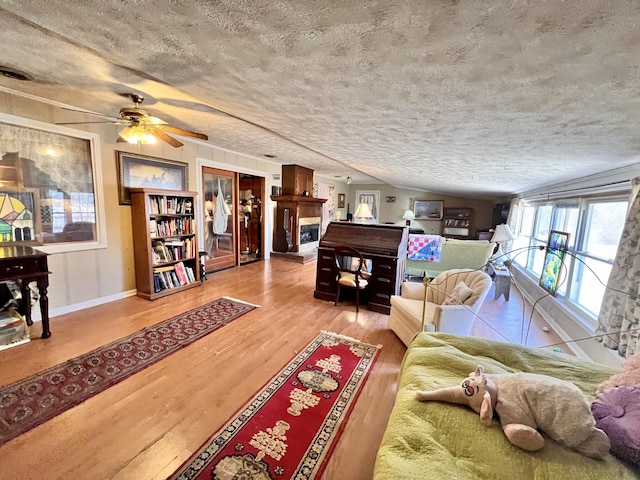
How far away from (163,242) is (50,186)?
1.34 meters

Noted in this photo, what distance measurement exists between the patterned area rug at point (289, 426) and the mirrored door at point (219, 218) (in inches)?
135

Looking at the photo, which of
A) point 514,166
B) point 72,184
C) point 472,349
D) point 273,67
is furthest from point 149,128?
point 514,166

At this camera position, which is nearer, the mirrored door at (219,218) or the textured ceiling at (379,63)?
the textured ceiling at (379,63)

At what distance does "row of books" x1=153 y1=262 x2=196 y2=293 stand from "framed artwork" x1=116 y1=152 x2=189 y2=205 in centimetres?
104

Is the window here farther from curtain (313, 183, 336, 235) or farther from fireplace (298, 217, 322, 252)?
curtain (313, 183, 336, 235)

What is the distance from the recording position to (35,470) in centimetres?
134

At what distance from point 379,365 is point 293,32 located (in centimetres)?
241

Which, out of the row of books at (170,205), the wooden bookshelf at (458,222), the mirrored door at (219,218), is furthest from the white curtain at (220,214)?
the wooden bookshelf at (458,222)

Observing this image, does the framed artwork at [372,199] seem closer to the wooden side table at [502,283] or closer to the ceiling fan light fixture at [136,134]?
the wooden side table at [502,283]

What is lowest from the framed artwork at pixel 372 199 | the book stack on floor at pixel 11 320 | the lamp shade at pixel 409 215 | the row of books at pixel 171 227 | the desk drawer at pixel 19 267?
the book stack on floor at pixel 11 320

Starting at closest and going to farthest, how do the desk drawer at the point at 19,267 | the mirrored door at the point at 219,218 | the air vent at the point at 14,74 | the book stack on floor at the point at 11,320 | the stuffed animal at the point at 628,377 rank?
the stuffed animal at the point at 628,377 → the air vent at the point at 14,74 → the desk drawer at the point at 19,267 → the book stack on floor at the point at 11,320 → the mirrored door at the point at 219,218

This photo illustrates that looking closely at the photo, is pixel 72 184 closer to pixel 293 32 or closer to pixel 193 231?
pixel 193 231

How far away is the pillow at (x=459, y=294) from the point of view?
243cm

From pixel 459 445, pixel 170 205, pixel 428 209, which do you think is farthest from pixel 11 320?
pixel 428 209
